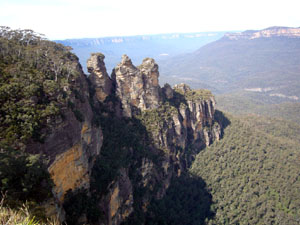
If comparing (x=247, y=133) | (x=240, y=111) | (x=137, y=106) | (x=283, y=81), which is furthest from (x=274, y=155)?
(x=283, y=81)

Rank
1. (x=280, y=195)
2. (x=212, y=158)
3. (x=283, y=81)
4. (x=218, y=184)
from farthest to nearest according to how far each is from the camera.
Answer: (x=283, y=81) < (x=212, y=158) < (x=218, y=184) < (x=280, y=195)

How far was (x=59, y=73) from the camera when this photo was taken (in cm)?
2472

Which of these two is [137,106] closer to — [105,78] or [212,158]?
[105,78]

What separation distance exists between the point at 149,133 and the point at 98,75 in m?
13.9

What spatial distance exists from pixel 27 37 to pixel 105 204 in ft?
89.2

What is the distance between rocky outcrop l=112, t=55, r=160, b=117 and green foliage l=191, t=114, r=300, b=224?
1872 cm

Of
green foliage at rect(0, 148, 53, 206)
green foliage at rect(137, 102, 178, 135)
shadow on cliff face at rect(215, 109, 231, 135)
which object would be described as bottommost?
shadow on cliff face at rect(215, 109, 231, 135)

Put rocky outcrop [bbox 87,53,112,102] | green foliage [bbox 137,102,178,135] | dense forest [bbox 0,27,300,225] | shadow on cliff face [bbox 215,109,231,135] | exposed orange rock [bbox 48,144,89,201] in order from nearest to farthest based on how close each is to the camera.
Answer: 1. dense forest [bbox 0,27,300,225]
2. exposed orange rock [bbox 48,144,89,201]
3. rocky outcrop [bbox 87,53,112,102]
4. green foliage [bbox 137,102,178,135]
5. shadow on cliff face [bbox 215,109,231,135]

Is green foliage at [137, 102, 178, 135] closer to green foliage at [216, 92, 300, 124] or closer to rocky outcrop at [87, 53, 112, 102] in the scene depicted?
rocky outcrop at [87, 53, 112, 102]

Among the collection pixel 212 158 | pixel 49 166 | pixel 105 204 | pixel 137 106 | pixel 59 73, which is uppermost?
pixel 59 73

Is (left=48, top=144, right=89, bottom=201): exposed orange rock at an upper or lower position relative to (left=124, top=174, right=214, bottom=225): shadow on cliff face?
upper

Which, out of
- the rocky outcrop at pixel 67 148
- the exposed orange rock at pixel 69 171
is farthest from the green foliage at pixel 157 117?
the exposed orange rock at pixel 69 171

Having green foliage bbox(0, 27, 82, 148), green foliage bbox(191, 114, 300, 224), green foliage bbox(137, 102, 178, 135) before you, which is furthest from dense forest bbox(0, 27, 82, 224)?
green foliage bbox(191, 114, 300, 224)

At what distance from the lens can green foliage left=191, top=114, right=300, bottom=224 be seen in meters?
38.4
